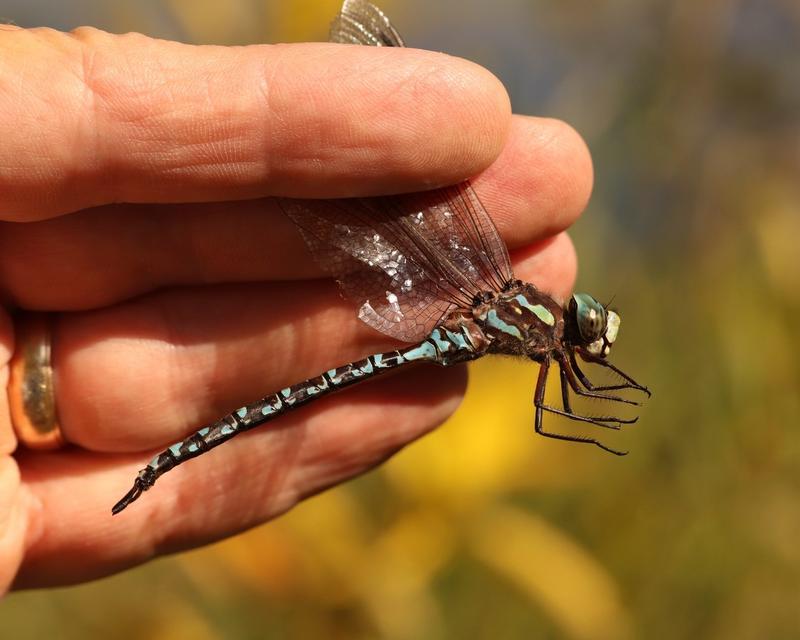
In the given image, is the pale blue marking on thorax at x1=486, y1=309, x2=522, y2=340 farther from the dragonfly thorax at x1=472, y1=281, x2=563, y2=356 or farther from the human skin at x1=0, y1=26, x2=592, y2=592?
the human skin at x1=0, y1=26, x2=592, y2=592

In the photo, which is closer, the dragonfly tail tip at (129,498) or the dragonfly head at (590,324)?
the dragonfly tail tip at (129,498)

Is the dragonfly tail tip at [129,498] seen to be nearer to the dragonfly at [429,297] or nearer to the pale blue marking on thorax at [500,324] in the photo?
the dragonfly at [429,297]

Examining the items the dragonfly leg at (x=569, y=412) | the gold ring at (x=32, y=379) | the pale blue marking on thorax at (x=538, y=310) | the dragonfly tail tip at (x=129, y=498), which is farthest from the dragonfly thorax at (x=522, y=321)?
the gold ring at (x=32, y=379)

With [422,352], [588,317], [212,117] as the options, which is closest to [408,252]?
[422,352]

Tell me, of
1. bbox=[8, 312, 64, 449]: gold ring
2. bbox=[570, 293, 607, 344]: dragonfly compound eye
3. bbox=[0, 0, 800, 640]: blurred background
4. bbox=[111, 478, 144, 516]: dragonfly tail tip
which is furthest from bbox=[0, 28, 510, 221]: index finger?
bbox=[0, 0, 800, 640]: blurred background

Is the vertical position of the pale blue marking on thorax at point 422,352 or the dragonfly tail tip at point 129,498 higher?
the pale blue marking on thorax at point 422,352

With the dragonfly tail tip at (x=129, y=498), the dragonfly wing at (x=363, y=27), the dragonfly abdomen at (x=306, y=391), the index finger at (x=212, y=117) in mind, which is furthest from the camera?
the dragonfly wing at (x=363, y=27)

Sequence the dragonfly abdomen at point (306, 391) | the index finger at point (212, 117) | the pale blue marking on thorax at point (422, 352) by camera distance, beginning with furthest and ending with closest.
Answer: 1. the pale blue marking on thorax at point (422, 352)
2. the dragonfly abdomen at point (306, 391)
3. the index finger at point (212, 117)
